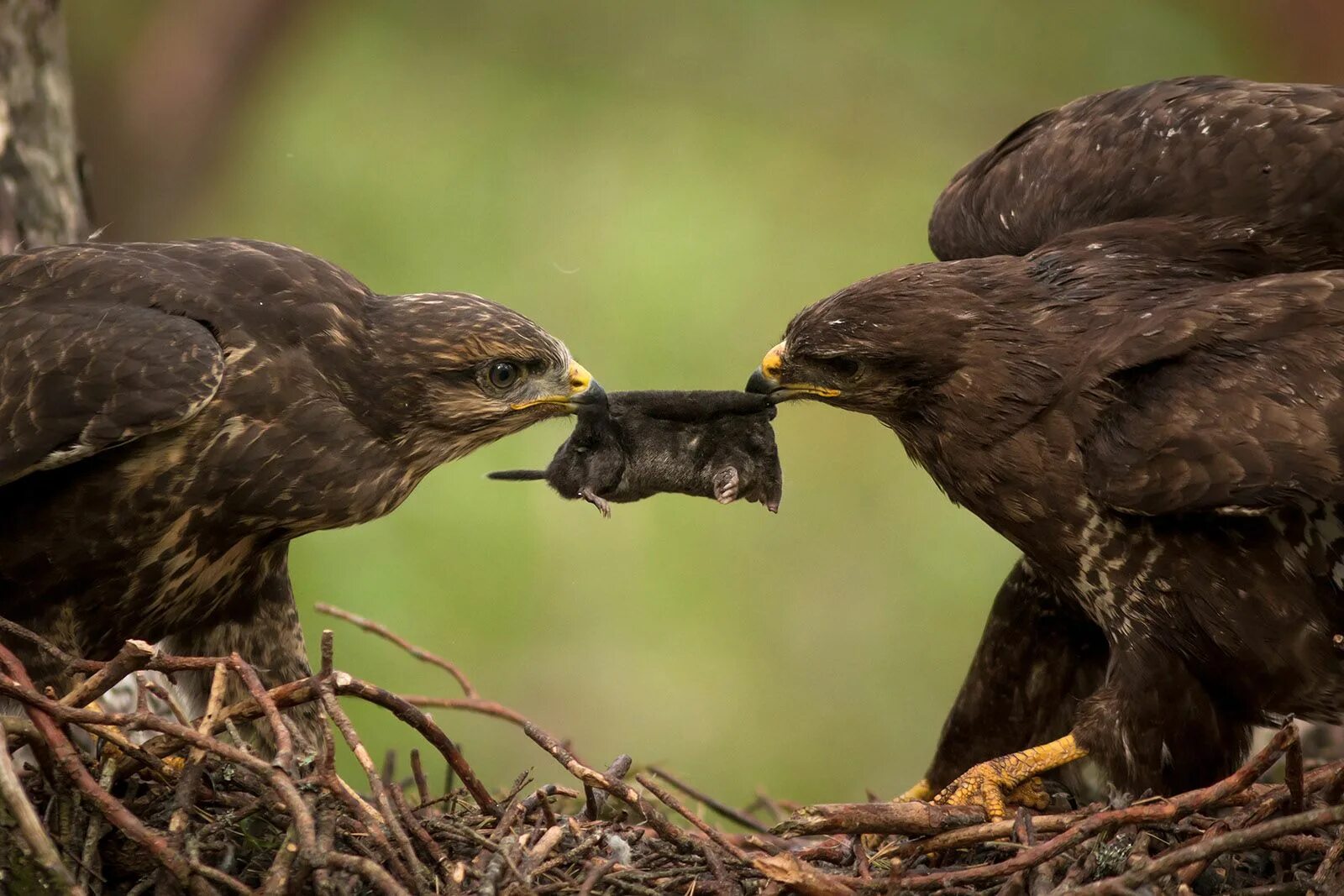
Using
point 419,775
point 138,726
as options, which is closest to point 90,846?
point 138,726

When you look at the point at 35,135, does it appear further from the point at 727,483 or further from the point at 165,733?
the point at 165,733

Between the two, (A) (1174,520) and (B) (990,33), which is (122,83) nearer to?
(B) (990,33)

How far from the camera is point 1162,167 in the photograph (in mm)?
4855

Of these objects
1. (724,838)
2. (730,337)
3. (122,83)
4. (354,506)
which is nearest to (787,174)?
(730,337)

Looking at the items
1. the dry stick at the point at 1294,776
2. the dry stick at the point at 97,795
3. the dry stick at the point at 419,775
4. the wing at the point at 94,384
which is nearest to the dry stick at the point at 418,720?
the dry stick at the point at 419,775

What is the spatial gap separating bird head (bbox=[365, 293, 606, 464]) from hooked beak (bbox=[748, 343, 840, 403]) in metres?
0.46

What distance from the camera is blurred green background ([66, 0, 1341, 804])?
325 inches

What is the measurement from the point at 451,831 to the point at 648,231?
5448 millimetres

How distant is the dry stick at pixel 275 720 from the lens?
11.4 feet

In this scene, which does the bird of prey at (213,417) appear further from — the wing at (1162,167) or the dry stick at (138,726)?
the wing at (1162,167)

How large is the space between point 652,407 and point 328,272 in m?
1.02

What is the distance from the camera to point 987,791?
174 inches

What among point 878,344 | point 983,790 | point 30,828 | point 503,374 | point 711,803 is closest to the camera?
point 30,828

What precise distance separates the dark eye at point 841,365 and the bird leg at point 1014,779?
1.16m
